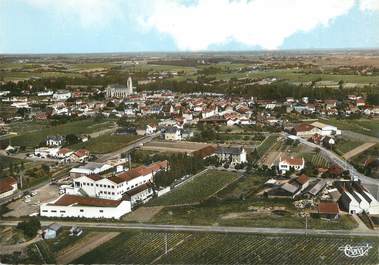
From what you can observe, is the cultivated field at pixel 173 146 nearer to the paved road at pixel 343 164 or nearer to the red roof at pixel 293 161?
the red roof at pixel 293 161

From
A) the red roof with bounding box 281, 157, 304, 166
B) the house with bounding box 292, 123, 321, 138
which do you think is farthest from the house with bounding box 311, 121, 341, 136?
the red roof with bounding box 281, 157, 304, 166

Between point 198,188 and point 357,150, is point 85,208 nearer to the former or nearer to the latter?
point 198,188

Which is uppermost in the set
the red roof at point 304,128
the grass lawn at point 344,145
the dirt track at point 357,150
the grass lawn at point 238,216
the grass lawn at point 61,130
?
the grass lawn at point 238,216

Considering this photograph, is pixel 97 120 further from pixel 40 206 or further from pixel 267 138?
pixel 40 206

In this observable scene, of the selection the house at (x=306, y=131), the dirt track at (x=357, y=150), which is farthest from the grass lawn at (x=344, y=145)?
the house at (x=306, y=131)

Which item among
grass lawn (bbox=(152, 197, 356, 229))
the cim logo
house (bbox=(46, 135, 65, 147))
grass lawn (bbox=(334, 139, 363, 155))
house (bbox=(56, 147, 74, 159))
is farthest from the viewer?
house (bbox=(46, 135, 65, 147))

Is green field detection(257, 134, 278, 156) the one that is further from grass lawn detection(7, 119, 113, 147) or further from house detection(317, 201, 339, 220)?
grass lawn detection(7, 119, 113, 147)
